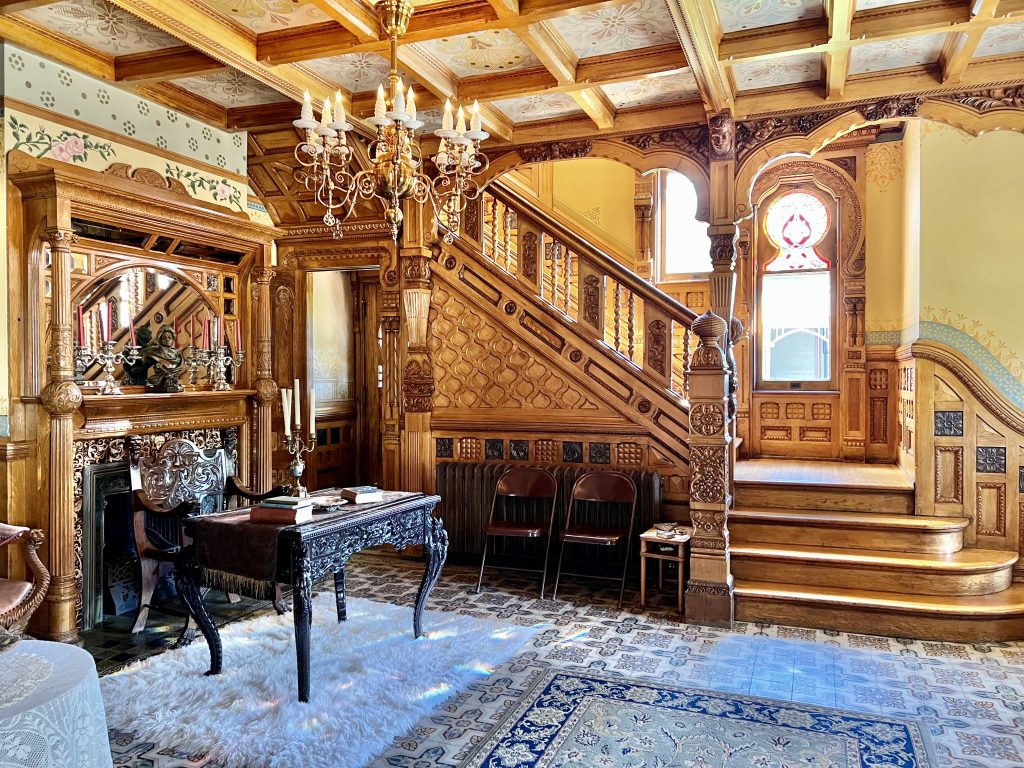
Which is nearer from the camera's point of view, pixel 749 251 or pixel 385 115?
pixel 385 115

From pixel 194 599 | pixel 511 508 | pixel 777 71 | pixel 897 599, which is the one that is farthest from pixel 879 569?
pixel 194 599

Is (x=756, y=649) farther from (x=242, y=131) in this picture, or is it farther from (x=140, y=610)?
(x=242, y=131)

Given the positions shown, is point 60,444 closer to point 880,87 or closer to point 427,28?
point 427,28

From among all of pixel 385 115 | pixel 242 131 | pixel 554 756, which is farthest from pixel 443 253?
pixel 554 756

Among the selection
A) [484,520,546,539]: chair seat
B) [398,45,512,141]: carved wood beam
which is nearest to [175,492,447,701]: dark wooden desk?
[484,520,546,539]: chair seat

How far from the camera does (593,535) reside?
5.54 m

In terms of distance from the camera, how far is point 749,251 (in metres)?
7.78

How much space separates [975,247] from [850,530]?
7.49 feet

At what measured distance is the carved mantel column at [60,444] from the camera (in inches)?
177

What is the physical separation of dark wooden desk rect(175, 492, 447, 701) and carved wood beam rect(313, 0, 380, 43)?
2699 mm

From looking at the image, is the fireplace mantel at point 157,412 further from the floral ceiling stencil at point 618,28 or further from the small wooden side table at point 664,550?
the floral ceiling stencil at point 618,28

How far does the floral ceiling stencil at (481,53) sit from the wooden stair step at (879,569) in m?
3.70

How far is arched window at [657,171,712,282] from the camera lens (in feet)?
27.1

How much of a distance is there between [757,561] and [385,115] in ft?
12.8
